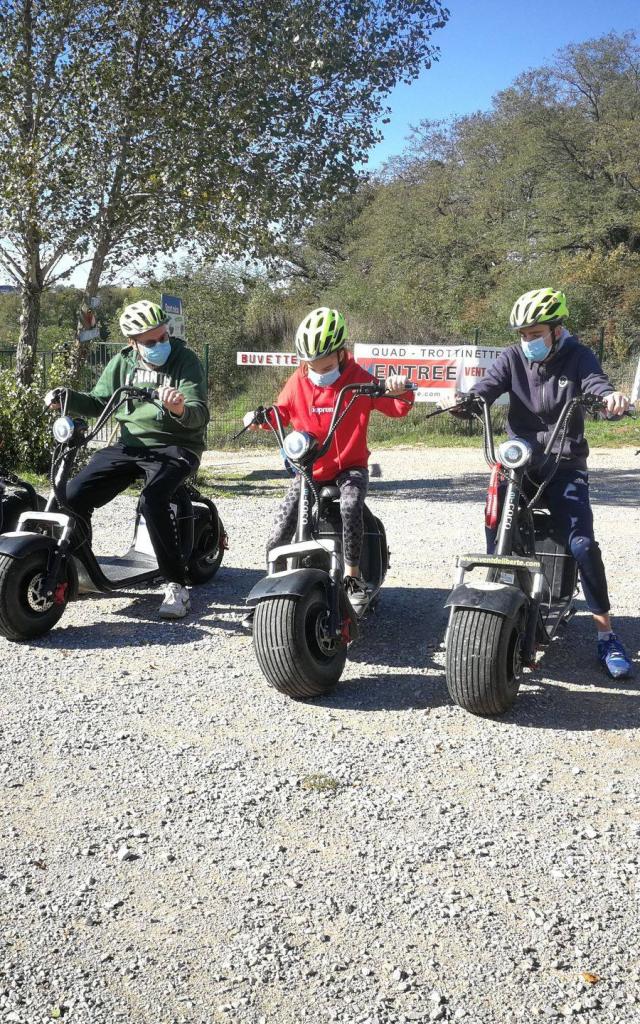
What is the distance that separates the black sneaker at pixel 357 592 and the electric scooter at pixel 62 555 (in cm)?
141

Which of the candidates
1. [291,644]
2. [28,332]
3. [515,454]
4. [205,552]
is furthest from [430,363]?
[291,644]

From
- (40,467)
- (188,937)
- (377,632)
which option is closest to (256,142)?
(40,467)

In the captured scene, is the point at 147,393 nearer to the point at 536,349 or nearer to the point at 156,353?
the point at 156,353

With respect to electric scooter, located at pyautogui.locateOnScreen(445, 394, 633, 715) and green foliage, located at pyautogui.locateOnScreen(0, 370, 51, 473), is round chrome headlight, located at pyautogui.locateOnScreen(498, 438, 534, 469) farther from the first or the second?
green foliage, located at pyautogui.locateOnScreen(0, 370, 51, 473)

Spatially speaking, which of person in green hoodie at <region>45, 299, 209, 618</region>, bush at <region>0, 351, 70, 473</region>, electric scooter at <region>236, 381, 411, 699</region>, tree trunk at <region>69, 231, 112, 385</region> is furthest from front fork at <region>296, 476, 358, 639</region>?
tree trunk at <region>69, 231, 112, 385</region>

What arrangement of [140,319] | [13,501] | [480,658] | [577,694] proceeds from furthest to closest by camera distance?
[13,501] < [140,319] < [577,694] < [480,658]

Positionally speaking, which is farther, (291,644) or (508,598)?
(291,644)

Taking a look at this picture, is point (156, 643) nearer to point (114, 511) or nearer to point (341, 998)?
point (341, 998)

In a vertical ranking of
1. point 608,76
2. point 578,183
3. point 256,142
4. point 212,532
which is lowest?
point 212,532

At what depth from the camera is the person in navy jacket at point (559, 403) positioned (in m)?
4.66

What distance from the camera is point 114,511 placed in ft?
31.4

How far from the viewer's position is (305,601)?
416 cm

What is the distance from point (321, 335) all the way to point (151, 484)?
1470 millimetres

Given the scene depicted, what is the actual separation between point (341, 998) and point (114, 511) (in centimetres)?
763
